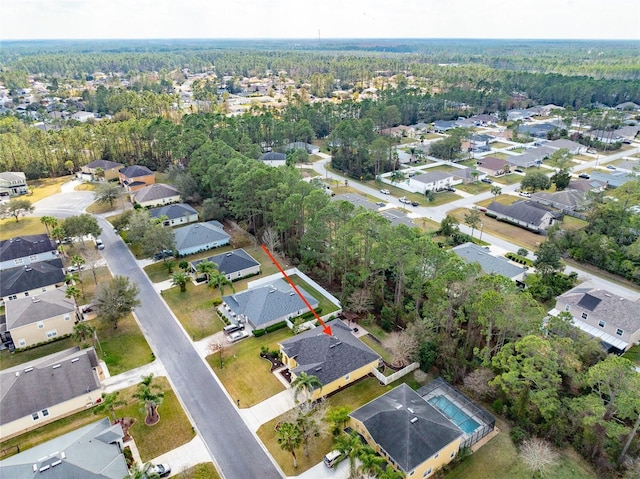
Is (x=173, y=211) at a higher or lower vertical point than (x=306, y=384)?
lower

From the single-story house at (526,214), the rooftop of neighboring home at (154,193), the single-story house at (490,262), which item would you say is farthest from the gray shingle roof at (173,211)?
the single-story house at (526,214)

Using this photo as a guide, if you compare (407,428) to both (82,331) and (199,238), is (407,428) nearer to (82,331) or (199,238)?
(82,331)

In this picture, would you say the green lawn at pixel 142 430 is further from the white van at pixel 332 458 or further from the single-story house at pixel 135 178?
the single-story house at pixel 135 178

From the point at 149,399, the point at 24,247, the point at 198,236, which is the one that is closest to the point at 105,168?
the point at 24,247

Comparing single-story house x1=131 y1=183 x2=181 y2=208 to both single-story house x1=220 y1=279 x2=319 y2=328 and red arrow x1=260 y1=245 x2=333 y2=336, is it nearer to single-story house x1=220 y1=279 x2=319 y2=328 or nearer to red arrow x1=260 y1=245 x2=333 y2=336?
red arrow x1=260 y1=245 x2=333 y2=336

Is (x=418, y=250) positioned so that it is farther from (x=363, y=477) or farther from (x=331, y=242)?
(x=363, y=477)

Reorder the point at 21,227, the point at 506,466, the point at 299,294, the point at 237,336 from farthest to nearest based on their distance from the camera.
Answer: the point at 21,227 < the point at 299,294 < the point at 237,336 < the point at 506,466
